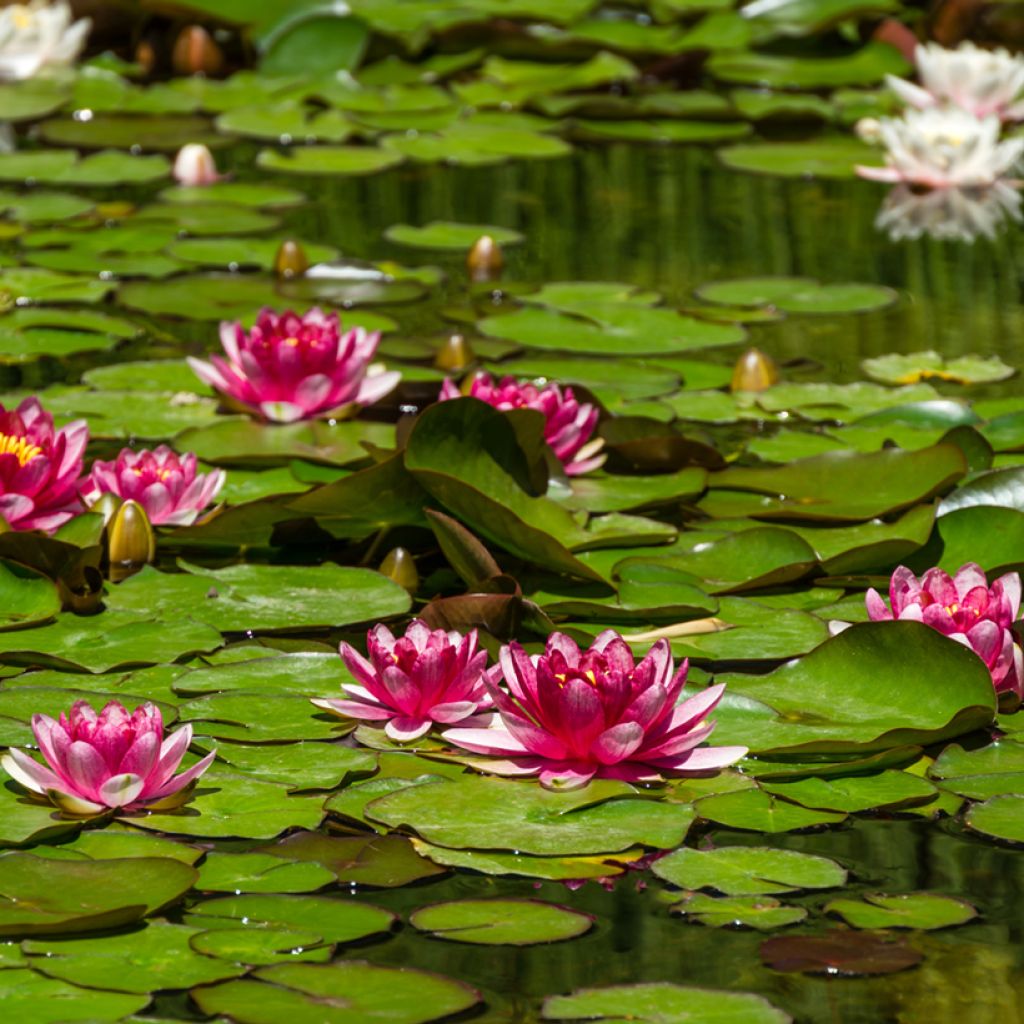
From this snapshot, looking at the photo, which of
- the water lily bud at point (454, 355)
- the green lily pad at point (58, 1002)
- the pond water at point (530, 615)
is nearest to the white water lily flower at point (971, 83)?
the pond water at point (530, 615)

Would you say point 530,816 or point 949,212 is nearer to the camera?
point 530,816

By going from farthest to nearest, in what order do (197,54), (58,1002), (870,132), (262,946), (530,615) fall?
(197,54)
(870,132)
(530,615)
(262,946)
(58,1002)

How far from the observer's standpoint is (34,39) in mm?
7105

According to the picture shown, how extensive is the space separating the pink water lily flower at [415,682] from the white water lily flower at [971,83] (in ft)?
13.6

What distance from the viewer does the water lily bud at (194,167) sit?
564 cm

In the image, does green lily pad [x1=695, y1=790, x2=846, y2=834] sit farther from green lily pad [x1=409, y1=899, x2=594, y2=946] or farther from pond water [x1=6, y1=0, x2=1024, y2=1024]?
green lily pad [x1=409, y1=899, x2=594, y2=946]

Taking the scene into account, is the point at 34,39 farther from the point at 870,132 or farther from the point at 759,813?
the point at 759,813

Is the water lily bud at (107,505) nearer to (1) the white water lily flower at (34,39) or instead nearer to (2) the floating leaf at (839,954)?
(2) the floating leaf at (839,954)

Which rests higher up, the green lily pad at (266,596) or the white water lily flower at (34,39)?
the white water lily flower at (34,39)

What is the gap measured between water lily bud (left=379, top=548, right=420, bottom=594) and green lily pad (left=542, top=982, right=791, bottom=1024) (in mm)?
1117

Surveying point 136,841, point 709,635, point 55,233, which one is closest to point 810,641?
point 709,635

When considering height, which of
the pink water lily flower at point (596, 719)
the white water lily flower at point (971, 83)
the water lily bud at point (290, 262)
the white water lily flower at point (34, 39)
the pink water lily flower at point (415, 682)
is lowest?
the pink water lily flower at point (596, 719)

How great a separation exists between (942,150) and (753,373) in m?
2.13

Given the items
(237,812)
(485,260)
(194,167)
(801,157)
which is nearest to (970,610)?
(237,812)
